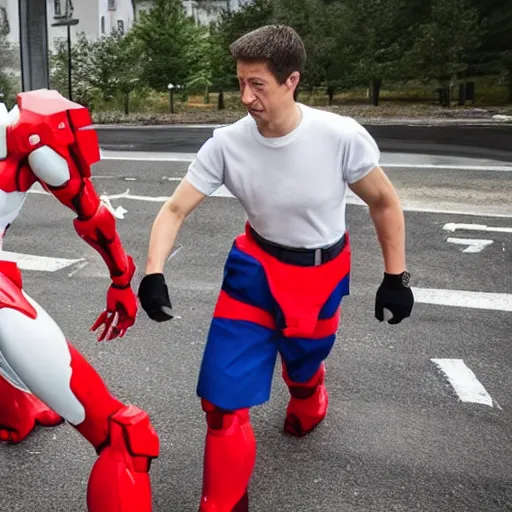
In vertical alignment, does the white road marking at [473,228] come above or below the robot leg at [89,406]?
below

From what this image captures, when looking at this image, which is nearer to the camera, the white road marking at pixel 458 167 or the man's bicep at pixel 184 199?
the man's bicep at pixel 184 199

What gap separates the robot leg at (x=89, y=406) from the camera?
237 cm

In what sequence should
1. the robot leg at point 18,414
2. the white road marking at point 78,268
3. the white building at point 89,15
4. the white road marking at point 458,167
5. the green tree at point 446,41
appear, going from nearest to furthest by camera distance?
the robot leg at point 18,414
the white road marking at point 78,268
the white road marking at point 458,167
the green tree at point 446,41
the white building at point 89,15

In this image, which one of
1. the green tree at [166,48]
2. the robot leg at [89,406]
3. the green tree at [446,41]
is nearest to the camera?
the robot leg at [89,406]

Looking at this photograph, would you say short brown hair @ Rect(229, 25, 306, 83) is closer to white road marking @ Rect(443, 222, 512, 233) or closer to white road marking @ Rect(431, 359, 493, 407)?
white road marking @ Rect(431, 359, 493, 407)

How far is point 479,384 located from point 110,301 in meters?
2.09

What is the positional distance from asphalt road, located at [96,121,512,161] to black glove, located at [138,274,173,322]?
10541 mm

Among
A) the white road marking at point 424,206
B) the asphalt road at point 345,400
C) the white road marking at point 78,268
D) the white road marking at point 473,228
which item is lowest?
the asphalt road at point 345,400

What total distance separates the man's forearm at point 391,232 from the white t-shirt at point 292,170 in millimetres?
153

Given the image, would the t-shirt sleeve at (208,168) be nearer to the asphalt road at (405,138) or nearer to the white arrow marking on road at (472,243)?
the white arrow marking on road at (472,243)

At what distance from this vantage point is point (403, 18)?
77.4 ft

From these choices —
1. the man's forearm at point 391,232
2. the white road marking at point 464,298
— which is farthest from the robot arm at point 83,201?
the white road marking at point 464,298

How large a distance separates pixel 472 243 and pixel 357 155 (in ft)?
15.0

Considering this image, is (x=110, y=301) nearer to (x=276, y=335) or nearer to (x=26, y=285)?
(x=276, y=335)
